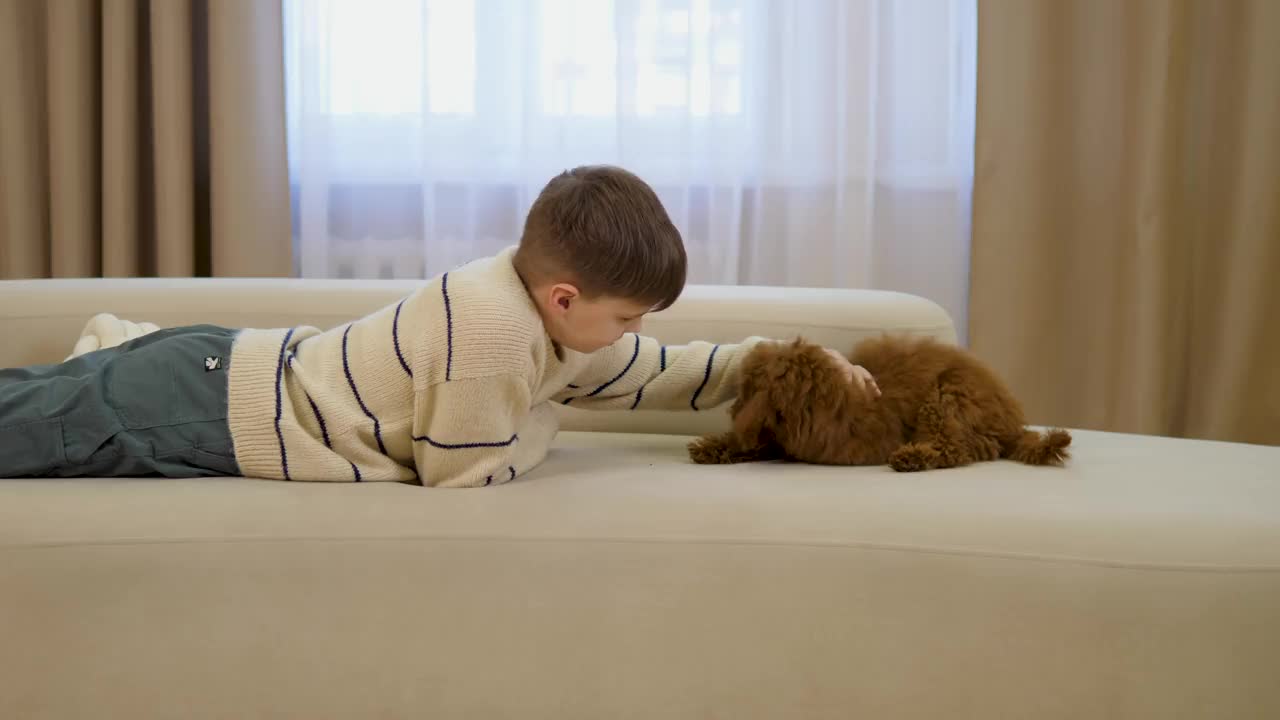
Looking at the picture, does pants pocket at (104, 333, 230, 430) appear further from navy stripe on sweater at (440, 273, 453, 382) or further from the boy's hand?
the boy's hand

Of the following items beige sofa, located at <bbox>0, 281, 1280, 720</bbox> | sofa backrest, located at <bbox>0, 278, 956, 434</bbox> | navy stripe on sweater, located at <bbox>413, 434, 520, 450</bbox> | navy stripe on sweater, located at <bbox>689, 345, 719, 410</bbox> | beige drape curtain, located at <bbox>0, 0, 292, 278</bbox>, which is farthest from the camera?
beige drape curtain, located at <bbox>0, 0, 292, 278</bbox>

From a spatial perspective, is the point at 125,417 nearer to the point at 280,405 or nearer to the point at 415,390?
the point at 280,405

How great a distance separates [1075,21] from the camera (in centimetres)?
225

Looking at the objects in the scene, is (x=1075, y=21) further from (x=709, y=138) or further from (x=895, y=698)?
(x=895, y=698)

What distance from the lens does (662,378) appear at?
4.27ft

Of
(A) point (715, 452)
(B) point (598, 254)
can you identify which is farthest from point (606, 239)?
(A) point (715, 452)

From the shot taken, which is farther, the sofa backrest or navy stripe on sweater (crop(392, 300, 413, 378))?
the sofa backrest

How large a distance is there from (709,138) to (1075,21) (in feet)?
2.58

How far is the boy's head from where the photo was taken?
106 centimetres

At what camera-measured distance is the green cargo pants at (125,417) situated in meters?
1.07

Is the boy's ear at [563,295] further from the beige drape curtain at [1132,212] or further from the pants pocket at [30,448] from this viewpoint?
the beige drape curtain at [1132,212]

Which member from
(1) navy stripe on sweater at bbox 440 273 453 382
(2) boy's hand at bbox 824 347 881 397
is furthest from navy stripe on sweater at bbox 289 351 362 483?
(2) boy's hand at bbox 824 347 881 397

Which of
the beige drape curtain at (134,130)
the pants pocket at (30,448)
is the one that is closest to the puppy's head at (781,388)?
the pants pocket at (30,448)

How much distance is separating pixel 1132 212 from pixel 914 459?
56.4 inches
